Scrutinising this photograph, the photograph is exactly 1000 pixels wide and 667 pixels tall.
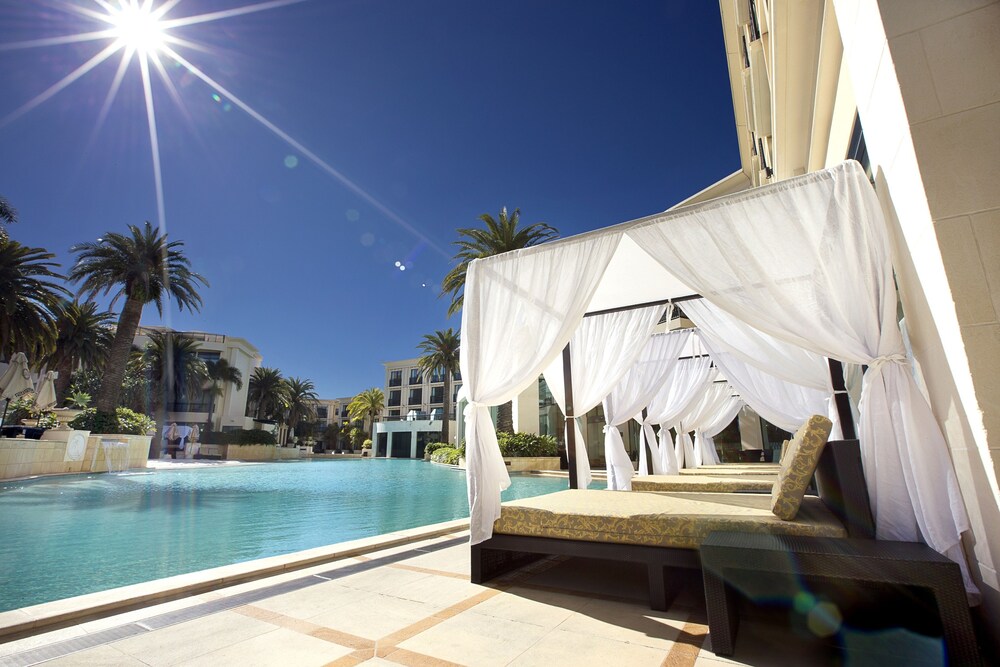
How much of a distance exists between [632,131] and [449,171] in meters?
5.54

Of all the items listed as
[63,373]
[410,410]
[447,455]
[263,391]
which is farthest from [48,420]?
[410,410]

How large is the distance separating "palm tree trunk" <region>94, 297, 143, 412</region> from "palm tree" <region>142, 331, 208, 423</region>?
1341 cm

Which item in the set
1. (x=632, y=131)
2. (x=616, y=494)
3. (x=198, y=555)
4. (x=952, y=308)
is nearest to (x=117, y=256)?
(x=198, y=555)

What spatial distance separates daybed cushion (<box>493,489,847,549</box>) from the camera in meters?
2.35

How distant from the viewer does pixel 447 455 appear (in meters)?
20.0

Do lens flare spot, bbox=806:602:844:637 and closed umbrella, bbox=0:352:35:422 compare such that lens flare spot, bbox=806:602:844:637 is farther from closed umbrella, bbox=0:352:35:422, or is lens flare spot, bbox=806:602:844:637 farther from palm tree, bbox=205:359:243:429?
palm tree, bbox=205:359:243:429

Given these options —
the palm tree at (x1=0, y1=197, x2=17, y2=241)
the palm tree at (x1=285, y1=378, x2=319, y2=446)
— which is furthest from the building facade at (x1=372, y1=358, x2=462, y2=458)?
the palm tree at (x1=0, y1=197, x2=17, y2=241)

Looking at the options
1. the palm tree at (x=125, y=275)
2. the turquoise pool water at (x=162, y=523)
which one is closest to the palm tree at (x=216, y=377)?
the palm tree at (x=125, y=275)

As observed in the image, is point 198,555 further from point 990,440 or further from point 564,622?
point 990,440

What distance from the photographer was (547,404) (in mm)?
19031

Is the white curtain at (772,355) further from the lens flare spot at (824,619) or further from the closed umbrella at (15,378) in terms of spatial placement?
the closed umbrella at (15,378)

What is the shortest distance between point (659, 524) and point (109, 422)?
16.0 m

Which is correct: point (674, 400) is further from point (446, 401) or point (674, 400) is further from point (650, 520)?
point (446, 401)

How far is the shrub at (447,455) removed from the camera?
18.2 metres
